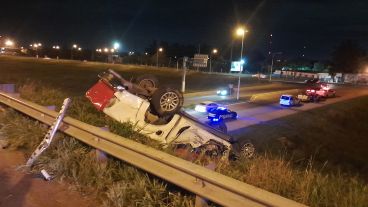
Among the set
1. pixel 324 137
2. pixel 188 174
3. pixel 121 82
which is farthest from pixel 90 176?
pixel 324 137

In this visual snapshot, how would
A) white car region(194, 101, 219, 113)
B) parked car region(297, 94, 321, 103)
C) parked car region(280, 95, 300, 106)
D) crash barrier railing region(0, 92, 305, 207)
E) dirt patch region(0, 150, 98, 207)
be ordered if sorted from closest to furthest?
crash barrier railing region(0, 92, 305, 207) < dirt patch region(0, 150, 98, 207) < white car region(194, 101, 219, 113) < parked car region(280, 95, 300, 106) < parked car region(297, 94, 321, 103)

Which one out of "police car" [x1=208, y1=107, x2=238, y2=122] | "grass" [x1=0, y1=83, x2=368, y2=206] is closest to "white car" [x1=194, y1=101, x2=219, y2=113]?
"police car" [x1=208, y1=107, x2=238, y2=122]

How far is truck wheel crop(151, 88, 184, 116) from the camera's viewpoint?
769 cm

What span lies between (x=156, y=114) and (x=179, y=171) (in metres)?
3.08

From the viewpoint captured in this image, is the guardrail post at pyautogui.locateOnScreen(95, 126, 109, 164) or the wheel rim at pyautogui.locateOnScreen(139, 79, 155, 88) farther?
the wheel rim at pyautogui.locateOnScreen(139, 79, 155, 88)

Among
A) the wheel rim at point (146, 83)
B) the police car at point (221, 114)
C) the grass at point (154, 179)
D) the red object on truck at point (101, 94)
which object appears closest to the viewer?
the grass at point (154, 179)

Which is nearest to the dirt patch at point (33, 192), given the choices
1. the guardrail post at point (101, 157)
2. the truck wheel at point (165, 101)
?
the guardrail post at point (101, 157)

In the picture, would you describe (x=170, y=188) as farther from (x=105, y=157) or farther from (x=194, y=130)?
(x=194, y=130)

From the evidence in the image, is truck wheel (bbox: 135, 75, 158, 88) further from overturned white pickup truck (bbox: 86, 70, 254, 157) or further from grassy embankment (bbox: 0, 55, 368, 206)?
grassy embankment (bbox: 0, 55, 368, 206)

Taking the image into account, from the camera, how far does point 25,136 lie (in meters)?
8.28

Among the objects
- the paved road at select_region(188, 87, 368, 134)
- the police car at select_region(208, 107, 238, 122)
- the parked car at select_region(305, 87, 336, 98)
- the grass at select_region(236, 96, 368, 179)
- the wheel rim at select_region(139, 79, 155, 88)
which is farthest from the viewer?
the parked car at select_region(305, 87, 336, 98)

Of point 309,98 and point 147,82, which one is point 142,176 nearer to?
point 147,82

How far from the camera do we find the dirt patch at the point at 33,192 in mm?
5277

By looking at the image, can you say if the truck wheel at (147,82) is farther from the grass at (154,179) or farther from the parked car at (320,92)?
the parked car at (320,92)
